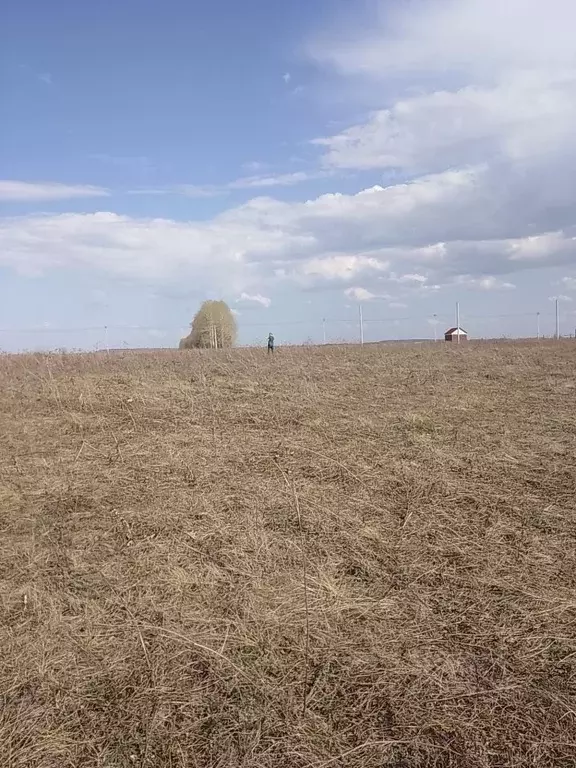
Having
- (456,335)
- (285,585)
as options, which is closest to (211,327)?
(456,335)

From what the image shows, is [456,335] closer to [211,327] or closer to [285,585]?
[211,327]

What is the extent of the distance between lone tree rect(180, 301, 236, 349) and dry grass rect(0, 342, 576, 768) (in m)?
20.2

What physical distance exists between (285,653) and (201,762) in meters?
0.77

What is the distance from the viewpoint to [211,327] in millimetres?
27312

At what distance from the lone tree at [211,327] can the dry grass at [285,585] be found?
20.2 m

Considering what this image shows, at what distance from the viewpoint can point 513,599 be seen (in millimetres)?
3619

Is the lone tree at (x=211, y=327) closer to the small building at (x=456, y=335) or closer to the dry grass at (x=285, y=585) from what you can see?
the small building at (x=456, y=335)

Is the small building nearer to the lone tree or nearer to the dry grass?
the lone tree

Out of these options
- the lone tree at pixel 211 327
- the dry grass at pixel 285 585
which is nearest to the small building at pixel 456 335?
the lone tree at pixel 211 327

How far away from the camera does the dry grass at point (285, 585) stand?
261 centimetres

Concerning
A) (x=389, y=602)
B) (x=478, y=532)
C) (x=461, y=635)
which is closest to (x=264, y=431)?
(x=478, y=532)

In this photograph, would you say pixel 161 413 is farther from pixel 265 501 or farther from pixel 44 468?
Answer: pixel 265 501

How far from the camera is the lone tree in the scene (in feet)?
90.1

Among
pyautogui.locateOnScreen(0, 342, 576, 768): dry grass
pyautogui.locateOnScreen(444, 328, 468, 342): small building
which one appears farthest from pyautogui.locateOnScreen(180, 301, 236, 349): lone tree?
pyautogui.locateOnScreen(0, 342, 576, 768): dry grass
